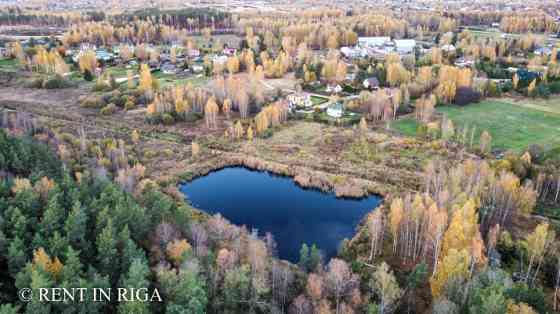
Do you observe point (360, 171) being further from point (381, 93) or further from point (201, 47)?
point (201, 47)

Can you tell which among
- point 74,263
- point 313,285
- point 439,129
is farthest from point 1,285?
point 439,129

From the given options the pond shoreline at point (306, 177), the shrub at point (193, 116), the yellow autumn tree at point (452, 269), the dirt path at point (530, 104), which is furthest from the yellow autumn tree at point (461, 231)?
the dirt path at point (530, 104)

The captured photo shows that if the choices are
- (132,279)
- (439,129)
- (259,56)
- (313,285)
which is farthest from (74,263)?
(259,56)

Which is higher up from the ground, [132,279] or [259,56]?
[259,56]

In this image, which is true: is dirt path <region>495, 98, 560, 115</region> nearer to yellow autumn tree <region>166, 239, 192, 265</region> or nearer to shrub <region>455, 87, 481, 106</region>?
shrub <region>455, 87, 481, 106</region>

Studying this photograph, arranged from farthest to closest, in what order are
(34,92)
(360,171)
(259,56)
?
(259,56), (34,92), (360,171)

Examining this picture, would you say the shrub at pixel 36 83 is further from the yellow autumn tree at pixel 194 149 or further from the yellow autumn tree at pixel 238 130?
the yellow autumn tree at pixel 238 130

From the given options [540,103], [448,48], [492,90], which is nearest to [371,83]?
[492,90]

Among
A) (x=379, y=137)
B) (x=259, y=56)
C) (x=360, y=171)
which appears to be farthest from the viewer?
(x=259, y=56)

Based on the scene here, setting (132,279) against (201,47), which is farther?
(201,47)
